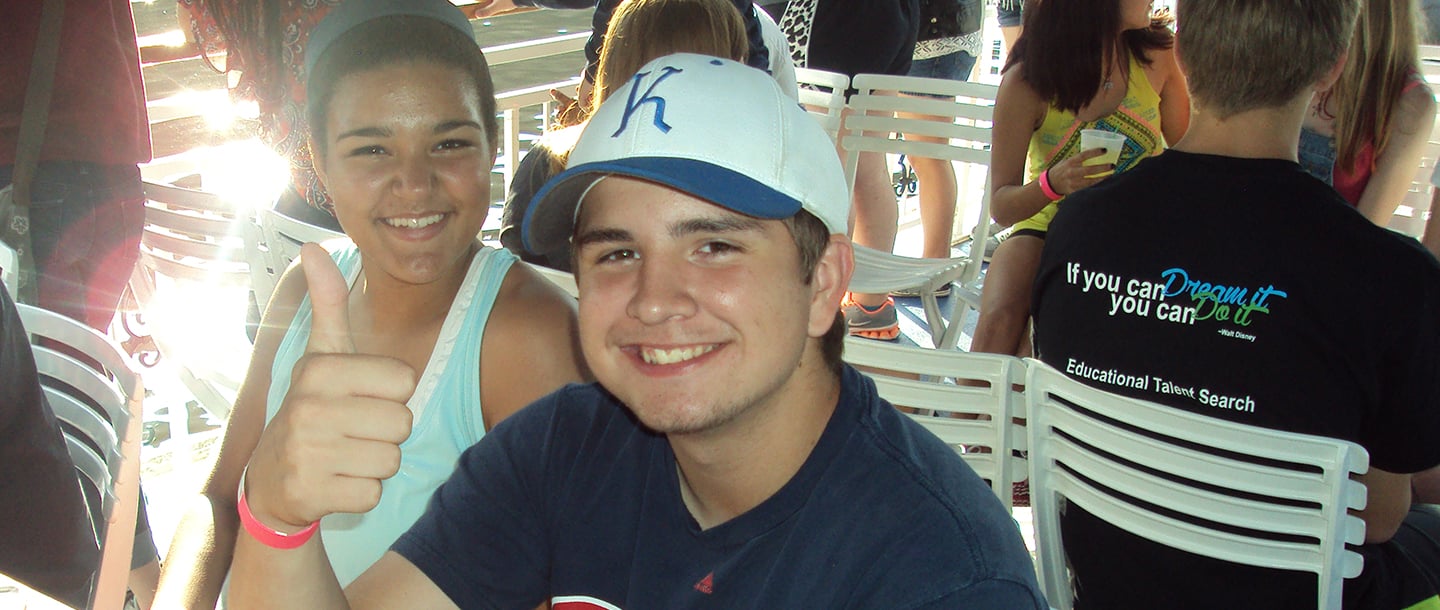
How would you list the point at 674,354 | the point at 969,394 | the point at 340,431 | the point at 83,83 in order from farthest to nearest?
the point at 83,83 → the point at 969,394 → the point at 674,354 → the point at 340,431

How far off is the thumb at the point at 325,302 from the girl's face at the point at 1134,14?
2399 mm

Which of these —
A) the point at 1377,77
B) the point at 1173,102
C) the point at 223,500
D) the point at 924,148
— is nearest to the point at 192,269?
the point at 223,500

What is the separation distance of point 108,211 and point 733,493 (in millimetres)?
2086

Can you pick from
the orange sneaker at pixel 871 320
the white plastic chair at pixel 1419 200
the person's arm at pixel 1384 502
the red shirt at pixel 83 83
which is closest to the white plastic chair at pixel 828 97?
the orange sneaker at pixel 871 320

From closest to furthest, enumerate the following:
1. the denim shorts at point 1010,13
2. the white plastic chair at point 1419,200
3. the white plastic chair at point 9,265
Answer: the white plastic chair at point 9,265 → the white plastic chair at point 1419,200 → the denim shorts at point 1010,13

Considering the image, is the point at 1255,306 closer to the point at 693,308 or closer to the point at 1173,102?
the point at 693,308

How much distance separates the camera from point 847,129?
3740mm

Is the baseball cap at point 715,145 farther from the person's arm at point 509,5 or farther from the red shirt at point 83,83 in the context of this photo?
the person's arm at point 509,5

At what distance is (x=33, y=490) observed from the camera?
61.7 inches

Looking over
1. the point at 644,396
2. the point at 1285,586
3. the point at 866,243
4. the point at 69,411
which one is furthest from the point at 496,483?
the point at 866,243

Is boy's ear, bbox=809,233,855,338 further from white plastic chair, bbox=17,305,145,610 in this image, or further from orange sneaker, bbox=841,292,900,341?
orange sneaker, bbox=841,292,900,341

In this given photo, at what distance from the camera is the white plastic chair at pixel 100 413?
1688 mm

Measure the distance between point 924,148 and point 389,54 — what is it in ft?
7.87

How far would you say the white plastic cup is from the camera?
239cm
